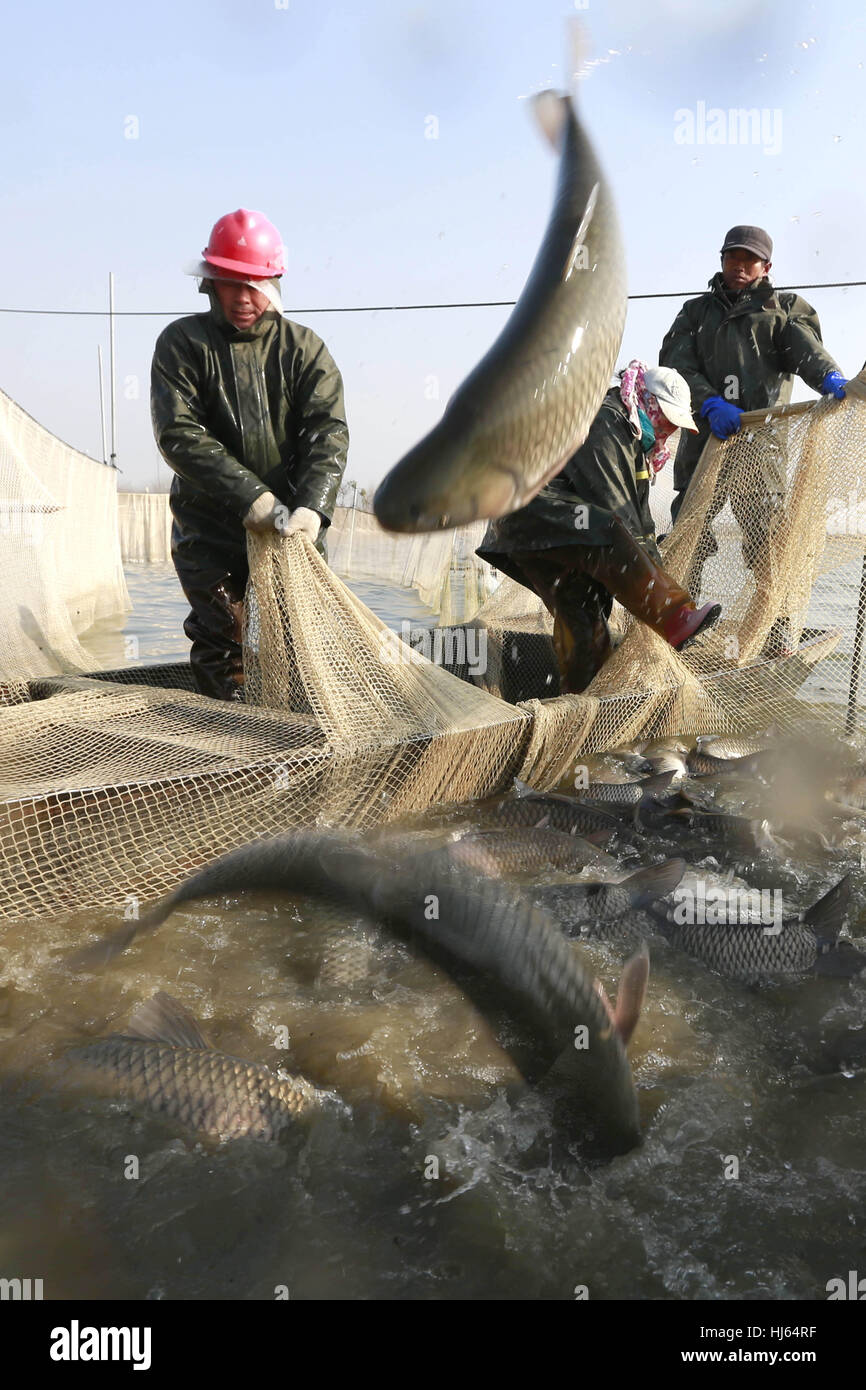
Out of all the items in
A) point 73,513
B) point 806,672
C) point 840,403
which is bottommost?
point 806,672

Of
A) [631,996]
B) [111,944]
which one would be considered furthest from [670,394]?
[111,944]

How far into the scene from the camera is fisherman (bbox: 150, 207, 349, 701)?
4414mm

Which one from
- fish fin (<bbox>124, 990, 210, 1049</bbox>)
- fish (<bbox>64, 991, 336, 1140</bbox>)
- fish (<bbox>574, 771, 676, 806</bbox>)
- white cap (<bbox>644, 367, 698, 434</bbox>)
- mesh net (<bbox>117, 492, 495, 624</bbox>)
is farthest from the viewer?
mesh net (<bbox>117, 492, 495, 624</bbox>)

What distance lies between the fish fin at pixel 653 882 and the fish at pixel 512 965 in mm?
1252

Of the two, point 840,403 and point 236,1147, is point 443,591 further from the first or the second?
point 236,1147

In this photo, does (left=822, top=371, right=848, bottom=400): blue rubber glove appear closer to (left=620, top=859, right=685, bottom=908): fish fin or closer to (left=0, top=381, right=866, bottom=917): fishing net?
(left=0, top=381, right=866, bottom=917): fishing net

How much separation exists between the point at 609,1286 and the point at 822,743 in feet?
13.2

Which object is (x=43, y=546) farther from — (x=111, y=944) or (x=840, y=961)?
(x=840, y=961)

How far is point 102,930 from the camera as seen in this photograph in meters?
3.04

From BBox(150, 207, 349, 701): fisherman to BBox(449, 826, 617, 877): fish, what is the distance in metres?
1.68

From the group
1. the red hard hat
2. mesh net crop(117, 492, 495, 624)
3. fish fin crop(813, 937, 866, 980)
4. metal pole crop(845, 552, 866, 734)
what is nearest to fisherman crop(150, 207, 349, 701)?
the red hard hat

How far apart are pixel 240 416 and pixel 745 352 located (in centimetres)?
351

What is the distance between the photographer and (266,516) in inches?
158

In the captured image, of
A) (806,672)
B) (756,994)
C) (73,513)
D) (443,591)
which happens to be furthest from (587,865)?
(443,591)
